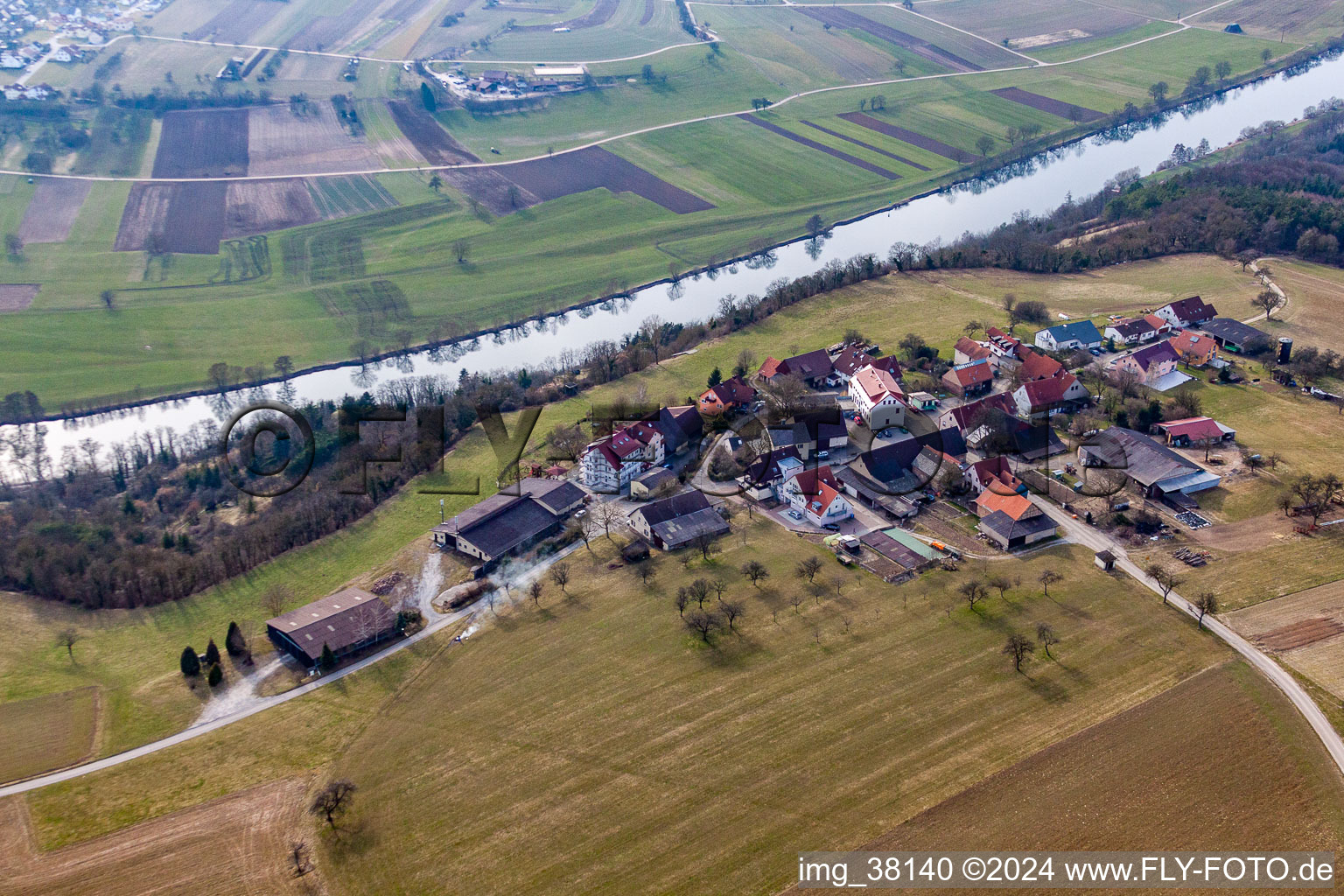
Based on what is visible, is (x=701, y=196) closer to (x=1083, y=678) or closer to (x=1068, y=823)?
(x=1083, y=678)

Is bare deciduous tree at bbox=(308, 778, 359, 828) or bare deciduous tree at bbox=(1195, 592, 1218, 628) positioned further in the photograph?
bare deciduous tree at bbox=(1195, 592, 1218, 628)

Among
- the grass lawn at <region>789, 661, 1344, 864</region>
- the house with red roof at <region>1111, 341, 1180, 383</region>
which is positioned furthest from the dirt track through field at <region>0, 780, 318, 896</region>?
the house with red roof at <region>1111, 341, 1180, 383</region>

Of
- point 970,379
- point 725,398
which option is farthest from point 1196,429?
point 725,398

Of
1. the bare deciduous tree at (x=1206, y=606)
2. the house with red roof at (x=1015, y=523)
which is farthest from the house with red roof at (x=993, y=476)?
the bare deciduous tree at (x=1206, y=606)

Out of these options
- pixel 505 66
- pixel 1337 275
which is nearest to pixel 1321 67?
pixel 1337 275

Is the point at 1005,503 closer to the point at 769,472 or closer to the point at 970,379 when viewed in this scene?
the point at 769,472

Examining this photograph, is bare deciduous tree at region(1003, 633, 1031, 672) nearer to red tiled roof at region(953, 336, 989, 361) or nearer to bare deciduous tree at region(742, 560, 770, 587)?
bare deciduous tree at region(742, 560, 770, 587)
